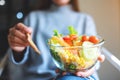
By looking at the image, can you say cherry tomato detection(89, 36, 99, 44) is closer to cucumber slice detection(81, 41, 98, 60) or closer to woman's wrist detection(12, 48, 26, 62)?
cucumber slice detection(81, 41, 98, 60)

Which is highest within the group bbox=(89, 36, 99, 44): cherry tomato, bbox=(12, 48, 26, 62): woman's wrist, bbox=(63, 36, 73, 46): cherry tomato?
bbox=(63, 36, 73, 46): cherry tomato

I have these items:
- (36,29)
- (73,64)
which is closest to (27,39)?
(36,29)

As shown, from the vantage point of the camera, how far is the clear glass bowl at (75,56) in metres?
0.79

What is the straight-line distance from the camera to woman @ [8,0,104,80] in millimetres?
867

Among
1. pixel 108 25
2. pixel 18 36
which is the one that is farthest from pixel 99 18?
pixel 18 36

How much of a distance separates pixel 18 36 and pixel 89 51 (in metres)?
0.21

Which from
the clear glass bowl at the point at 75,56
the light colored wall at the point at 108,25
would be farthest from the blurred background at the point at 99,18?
the clear glass bowl at the point at 75,56

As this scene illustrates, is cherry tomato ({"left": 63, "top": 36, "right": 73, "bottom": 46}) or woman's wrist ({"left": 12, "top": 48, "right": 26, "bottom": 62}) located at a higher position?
cherry tomato ({"left": 63, "top": 36, "right": 73, "bottom": 46})

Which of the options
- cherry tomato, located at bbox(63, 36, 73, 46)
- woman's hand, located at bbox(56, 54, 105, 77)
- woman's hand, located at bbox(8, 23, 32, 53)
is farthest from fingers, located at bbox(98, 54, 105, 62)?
woman's hand, located at bbox(8, 23, 32, 53)

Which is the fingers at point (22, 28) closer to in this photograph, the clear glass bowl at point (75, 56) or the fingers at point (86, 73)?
the clear glass bowl at point (75, 56)

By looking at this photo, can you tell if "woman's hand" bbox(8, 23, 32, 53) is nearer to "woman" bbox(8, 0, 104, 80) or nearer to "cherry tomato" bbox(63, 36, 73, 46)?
"woman" bbox(8, 0, 104, 80)

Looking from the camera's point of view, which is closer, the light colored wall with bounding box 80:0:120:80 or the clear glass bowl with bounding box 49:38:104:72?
the clear glass bowl with bounding box 49:38:104:72

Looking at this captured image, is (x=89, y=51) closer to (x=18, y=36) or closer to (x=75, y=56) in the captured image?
(x=75, y=56)

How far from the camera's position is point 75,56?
0.79m
